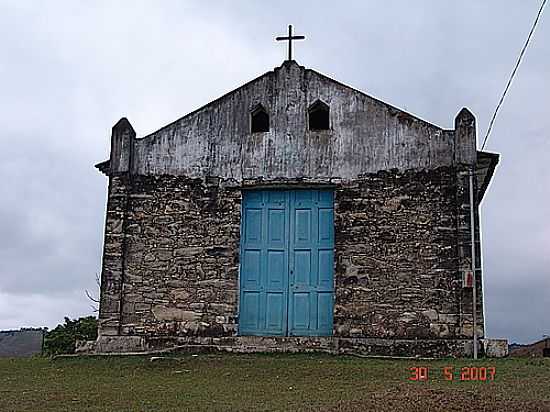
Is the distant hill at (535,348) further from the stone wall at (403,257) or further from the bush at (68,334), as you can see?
the bush at (68,334)

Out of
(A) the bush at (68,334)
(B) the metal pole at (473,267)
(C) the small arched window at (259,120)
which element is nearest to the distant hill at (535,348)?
(B) the metal pole at (473,267)

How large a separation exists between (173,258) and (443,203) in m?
5.37

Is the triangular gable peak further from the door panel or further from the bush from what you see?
the bush

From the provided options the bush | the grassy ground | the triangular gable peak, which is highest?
the triangular gable peak

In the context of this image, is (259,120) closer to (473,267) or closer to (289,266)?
(289,266)

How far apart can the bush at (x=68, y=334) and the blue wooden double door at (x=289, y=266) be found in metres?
5.40

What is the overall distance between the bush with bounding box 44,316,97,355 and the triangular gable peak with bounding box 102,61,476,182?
17.1ft

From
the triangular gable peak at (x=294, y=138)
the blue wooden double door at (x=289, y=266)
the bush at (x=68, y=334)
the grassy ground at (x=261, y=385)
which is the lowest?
the grassy ground at (x=261, y=385)

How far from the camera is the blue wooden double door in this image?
15258 millimetres

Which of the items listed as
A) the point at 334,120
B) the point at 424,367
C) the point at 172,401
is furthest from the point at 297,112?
the point at 172,401

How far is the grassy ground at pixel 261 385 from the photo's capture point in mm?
8828

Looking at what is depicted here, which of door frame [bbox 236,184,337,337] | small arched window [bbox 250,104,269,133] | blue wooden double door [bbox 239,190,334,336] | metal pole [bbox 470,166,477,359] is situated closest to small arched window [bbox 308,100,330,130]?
small arched window [bbox 250,104,269,133]

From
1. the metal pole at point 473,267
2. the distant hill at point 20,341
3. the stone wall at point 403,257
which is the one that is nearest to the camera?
the metal pole at point 473,267

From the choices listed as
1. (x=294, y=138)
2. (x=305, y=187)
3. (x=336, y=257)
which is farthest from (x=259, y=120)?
(x=336, y=257)
